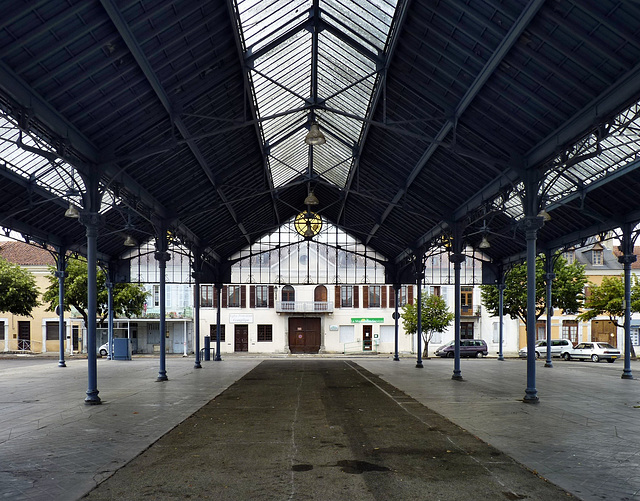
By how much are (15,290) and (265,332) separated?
19.8 metres

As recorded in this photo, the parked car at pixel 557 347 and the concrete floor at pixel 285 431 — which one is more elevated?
the concrete floor at pixel 285 431

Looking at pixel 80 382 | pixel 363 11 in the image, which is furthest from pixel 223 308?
pixel 363 11

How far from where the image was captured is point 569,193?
910 inches

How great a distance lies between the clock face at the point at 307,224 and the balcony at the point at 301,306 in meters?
13.2

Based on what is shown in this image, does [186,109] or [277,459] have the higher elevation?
[186,109]

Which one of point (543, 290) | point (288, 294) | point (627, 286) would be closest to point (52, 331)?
point (288, 294)

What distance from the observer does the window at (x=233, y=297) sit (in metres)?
51.2

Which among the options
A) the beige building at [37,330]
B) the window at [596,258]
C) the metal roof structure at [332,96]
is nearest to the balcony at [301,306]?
the beige building at [37,330]

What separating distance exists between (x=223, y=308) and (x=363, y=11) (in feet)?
129

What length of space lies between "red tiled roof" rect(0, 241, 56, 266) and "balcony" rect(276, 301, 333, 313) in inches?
793

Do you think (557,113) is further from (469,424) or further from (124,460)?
(124,460)

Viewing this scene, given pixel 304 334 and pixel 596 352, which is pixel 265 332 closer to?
pixel 304 334

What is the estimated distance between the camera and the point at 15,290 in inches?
1581

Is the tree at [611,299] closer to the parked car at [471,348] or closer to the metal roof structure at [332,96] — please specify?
the parked car at [471,348]
